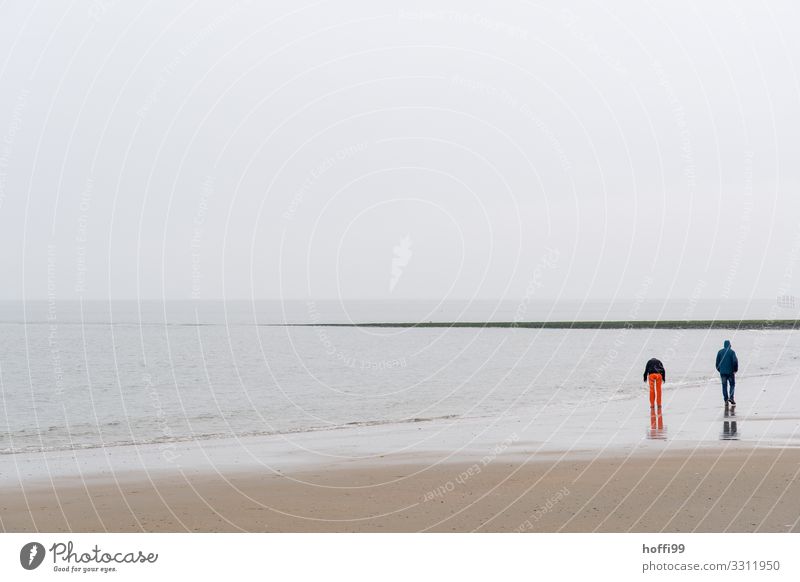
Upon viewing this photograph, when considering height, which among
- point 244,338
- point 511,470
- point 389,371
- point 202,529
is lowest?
point 202,529

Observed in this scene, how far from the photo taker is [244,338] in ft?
353

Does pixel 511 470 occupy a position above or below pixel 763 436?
below

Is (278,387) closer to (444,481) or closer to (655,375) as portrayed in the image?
(655,375)

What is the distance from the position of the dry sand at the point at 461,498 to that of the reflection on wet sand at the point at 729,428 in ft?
7.00

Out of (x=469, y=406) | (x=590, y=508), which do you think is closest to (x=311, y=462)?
(x=590, y=508)

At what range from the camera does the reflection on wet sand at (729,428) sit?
18331 millimetres

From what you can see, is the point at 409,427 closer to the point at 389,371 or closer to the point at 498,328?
the point at 389,371

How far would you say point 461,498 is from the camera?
12328mm

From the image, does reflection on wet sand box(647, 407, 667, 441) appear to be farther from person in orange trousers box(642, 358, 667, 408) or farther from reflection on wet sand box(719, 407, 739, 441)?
reflection on wet sand box(719, 407, 739, 441)

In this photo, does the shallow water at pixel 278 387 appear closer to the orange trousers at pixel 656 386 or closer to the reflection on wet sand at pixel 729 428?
the orange trousers at pixel 656 386

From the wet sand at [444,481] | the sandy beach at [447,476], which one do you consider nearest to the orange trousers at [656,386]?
the sandy beach at [447,476]

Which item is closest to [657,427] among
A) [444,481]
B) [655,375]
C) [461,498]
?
[655,375]

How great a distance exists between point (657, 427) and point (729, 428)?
1737 millimetres

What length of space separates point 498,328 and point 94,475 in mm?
130569
